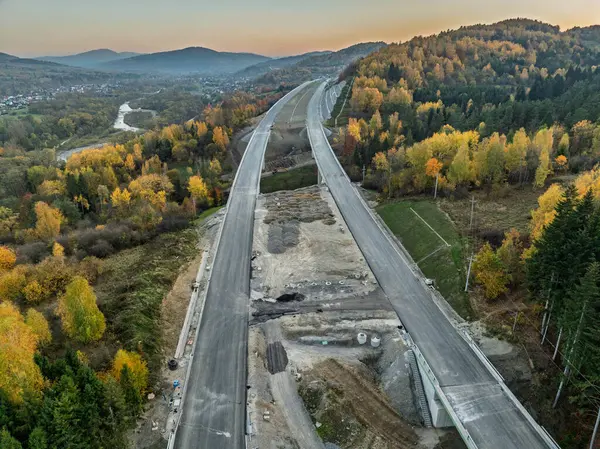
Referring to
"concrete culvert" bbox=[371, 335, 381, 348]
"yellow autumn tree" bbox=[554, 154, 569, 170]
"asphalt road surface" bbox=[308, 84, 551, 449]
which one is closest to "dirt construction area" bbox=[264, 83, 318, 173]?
"asphalt road surface" bbox=[308, 84, 551, 449]

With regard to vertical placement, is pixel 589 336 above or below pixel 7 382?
above

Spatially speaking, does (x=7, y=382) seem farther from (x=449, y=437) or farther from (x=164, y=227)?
(x=164, y=227)

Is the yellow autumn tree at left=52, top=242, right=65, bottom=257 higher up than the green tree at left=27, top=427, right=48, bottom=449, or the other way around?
the yellow autumn tree at left=52, top=242, right=65, bottom=257

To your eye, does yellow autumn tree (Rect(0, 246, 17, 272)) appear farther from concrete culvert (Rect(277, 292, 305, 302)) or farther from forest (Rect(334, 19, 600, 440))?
forest (Rect(334, 19, 600, 440))

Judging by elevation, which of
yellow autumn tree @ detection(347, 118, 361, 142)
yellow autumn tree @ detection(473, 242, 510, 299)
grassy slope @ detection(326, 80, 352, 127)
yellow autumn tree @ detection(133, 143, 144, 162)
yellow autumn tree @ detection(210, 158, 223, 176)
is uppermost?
grassy slope @ detection(326, 80, 352, 127)

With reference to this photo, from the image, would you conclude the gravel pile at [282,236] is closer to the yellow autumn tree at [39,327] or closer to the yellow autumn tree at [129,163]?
the yellow autumn tree at [39,327]

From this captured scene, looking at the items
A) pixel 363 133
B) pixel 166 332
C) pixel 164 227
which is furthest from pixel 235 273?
pixel 363 133
